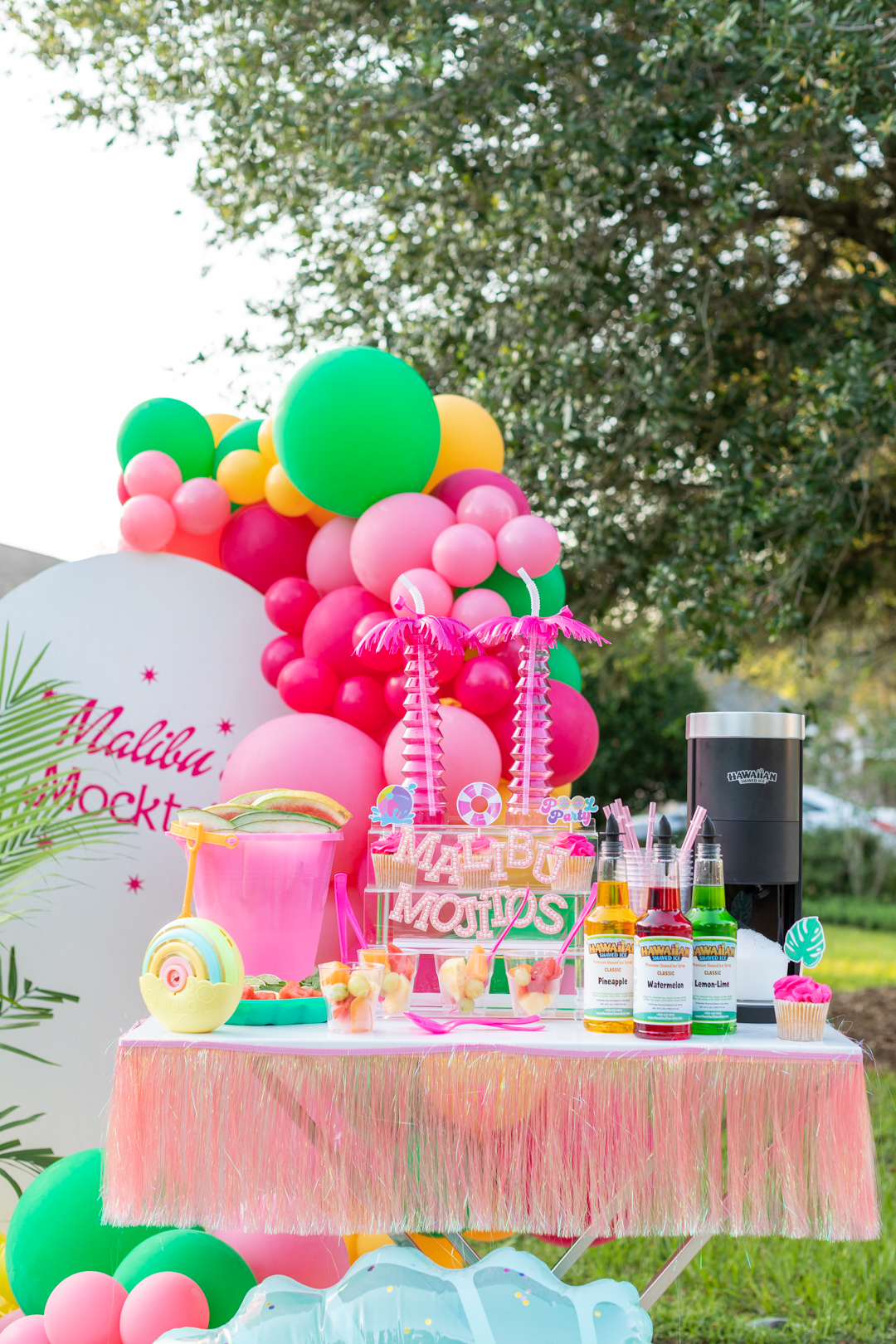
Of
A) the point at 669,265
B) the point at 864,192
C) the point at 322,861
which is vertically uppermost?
the point at 864,192

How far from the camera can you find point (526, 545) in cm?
258

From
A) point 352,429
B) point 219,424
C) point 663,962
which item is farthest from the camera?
point 219,424

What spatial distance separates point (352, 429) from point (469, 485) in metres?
0.35

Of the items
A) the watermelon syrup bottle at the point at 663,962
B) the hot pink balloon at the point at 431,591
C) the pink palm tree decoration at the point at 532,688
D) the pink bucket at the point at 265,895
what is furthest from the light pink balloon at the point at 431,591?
the watermelon syrup bottle at the point at 663,962

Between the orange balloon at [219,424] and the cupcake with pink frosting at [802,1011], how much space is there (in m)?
2.32

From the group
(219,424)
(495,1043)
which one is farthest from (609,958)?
(219,424)

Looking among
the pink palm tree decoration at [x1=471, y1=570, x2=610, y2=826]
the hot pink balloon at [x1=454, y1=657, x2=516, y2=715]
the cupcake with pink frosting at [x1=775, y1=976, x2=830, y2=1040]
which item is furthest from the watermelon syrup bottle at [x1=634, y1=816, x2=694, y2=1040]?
the hot pink balloon at [x1=454, y1=657, x2=516, y2=715]

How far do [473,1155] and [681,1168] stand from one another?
302 millimetres

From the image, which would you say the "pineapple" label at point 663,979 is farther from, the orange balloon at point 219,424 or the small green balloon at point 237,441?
the orange balloon at point 219,424

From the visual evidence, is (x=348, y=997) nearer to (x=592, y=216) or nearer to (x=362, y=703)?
(x=362, y=703)

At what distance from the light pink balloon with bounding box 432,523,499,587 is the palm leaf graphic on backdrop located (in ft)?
3.52

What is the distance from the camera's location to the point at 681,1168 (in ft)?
5.16

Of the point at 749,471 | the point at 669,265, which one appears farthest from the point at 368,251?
the point at 749,471

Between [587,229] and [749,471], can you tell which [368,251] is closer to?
[587,229]
